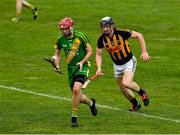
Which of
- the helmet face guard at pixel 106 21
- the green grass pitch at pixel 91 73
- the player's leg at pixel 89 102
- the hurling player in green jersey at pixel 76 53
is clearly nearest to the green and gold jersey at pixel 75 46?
the hurling player in green jersey at pixel 76 53

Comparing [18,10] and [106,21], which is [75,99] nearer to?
[106,21]

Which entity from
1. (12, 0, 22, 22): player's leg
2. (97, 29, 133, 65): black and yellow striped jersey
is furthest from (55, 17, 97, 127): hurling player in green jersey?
(12, 0, 22, 22): player's leg

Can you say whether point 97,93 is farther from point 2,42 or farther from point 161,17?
point 161,17

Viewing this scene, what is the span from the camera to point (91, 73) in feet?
81.6

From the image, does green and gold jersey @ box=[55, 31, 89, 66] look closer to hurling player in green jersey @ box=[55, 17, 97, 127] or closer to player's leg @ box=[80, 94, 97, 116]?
hurling player in green jersey @ box=[55, 17, 97, 127]

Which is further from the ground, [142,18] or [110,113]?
[142,18]

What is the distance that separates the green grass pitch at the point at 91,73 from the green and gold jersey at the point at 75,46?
1.41 m

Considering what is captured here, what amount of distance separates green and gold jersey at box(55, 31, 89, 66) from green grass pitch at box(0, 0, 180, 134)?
1410mm

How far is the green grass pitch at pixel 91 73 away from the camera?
16.3 meters

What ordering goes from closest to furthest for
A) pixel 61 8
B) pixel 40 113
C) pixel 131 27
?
pixel 40 113
pixel 131 27
pixel 61 8

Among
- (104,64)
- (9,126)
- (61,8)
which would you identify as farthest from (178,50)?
(9,126)

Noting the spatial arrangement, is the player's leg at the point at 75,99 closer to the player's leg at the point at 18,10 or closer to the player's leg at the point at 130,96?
the player's leg at the point at 130,96

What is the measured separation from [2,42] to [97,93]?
10.4 metres

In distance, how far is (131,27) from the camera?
112 ft
